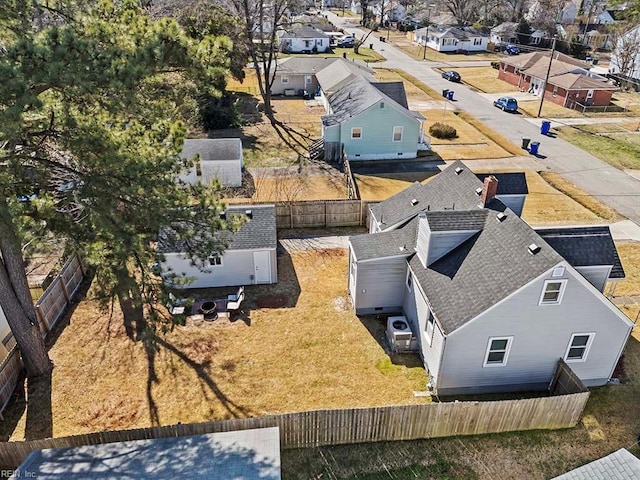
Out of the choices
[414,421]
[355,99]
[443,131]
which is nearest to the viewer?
[414,421]

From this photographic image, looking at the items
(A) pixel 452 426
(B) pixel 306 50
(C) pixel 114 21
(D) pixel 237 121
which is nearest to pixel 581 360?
(A) pixel 452 426

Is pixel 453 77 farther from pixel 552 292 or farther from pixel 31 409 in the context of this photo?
pixel 31 409

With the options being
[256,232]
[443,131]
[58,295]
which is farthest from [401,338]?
[443,131]

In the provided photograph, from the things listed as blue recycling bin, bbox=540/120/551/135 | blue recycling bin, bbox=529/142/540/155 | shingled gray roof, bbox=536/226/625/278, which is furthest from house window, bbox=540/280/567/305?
blue recycling bin, bbox=540/120/551/135

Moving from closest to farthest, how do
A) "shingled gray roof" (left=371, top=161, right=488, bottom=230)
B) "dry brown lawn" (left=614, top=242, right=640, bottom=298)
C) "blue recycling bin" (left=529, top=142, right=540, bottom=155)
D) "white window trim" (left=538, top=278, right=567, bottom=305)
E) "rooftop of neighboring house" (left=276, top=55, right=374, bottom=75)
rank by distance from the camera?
"white window trim" (left=538, top=278, right=567, bottom=305)
"shingled gray roof" (left=371, top=161, right=488, bottom=230)
"dry brown lawn" (left=614, top=242, right=640, bottom=298)
"blue recycling bin" (left=529, top=142, right=540, bottom=155)
"rooftop of neighboring house" (left=276, top=55, right=374, bottom=75)

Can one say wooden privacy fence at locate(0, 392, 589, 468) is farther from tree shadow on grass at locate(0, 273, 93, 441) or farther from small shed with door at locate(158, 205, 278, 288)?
small shed with door at locate(158, 205, 278, 288)

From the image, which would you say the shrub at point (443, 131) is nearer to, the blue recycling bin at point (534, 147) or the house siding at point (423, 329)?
the blue recycling bin at point (534, 147)
